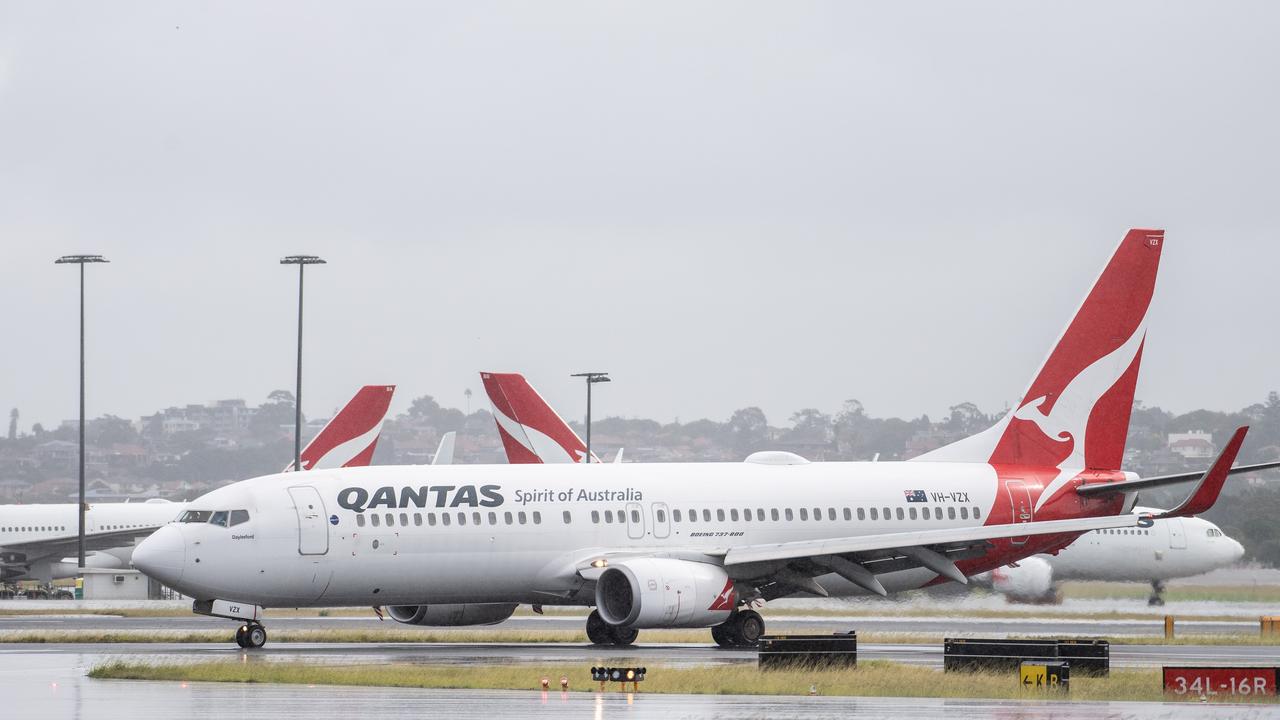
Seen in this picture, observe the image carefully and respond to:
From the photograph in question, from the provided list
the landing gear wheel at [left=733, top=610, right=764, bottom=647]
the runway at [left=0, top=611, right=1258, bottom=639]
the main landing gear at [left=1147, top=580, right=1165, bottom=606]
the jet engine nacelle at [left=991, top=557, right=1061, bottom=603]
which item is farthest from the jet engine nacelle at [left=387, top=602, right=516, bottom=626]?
the main landing gear at [left=1147, top=580, right=1165, bottom=606]

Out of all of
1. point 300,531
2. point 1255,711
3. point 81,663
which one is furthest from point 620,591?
point 1255,711

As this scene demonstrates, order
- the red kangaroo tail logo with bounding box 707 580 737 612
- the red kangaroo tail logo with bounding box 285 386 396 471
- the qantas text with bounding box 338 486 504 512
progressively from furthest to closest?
1. the red kangaroo tail logo with bounding box 285 386 396 471
2. the red kangaroo tail logo with bounding box 707 580 737 612
3. the qantas text with bounding box 338 486 504 512

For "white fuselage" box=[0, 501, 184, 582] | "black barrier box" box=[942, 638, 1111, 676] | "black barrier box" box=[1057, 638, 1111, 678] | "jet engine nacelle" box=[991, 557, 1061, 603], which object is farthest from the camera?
"white fuselage" box=[0, 501, 184, 582]

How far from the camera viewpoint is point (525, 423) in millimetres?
60719

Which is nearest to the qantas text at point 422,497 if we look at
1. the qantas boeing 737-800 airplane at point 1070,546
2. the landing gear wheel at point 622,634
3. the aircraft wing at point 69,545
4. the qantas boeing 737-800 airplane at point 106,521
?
the landing gear wheel at point 622,634

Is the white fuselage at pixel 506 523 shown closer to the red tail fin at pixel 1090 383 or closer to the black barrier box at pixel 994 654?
the red tail fin at pixel 1090 383

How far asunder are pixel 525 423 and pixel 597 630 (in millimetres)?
20239

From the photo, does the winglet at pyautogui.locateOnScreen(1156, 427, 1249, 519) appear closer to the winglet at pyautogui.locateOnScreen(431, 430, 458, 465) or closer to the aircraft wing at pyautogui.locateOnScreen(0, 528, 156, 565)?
the winglet at pyautogui.locateOnScreen(431, 430, 458, 465)

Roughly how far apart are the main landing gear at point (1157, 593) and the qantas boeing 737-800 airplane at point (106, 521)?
2785 cm

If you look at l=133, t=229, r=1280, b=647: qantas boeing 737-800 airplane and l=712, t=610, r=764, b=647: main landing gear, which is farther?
l=712, t=610, r=764, b=647: main landing gear

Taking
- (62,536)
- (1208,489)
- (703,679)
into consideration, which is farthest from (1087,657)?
(62,536)

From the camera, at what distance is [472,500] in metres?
40.3

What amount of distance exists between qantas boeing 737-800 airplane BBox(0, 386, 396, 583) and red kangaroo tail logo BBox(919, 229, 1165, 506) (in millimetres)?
30746

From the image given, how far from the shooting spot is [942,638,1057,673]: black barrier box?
30375 mm
